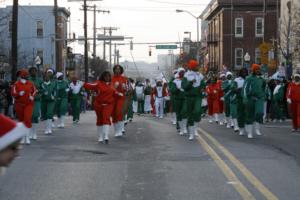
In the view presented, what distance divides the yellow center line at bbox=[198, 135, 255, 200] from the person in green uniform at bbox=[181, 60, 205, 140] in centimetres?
164

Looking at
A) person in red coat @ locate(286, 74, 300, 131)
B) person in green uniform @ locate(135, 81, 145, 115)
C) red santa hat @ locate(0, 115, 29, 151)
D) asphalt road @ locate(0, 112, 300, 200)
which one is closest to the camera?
red santa hat @ locate(0, 115, 29, 151)

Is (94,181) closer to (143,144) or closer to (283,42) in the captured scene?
(143,144)

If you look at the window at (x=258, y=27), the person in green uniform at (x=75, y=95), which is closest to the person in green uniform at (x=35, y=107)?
the person in green uniform at (x=75, y=95)

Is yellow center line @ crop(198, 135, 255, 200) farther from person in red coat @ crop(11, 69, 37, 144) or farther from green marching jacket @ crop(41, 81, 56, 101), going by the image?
green marching jacket @ crop(41, 81, 56, 101)

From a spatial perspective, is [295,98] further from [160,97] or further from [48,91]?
[160,97]

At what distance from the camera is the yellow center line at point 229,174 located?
30.4 feet

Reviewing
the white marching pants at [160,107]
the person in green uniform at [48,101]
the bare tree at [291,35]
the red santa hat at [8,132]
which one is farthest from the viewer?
the bare tree at [291,35]

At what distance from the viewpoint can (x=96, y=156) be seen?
13703 millimetres

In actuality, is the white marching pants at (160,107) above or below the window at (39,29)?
below

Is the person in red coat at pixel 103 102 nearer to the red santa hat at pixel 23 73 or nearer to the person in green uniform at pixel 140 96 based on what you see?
the red santa hat at pixel 23 73

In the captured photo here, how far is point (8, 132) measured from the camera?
14.0ft

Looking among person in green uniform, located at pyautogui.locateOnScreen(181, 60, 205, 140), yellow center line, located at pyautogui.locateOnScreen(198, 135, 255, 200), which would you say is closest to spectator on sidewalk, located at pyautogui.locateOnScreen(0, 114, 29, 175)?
yellow center line, located at pyautogui.locateOnScreen(198, 135, 255, 200)

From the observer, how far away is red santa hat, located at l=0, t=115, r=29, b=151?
4.21 meters

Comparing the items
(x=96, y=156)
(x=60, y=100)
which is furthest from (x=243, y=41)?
(x=96, y=156)
